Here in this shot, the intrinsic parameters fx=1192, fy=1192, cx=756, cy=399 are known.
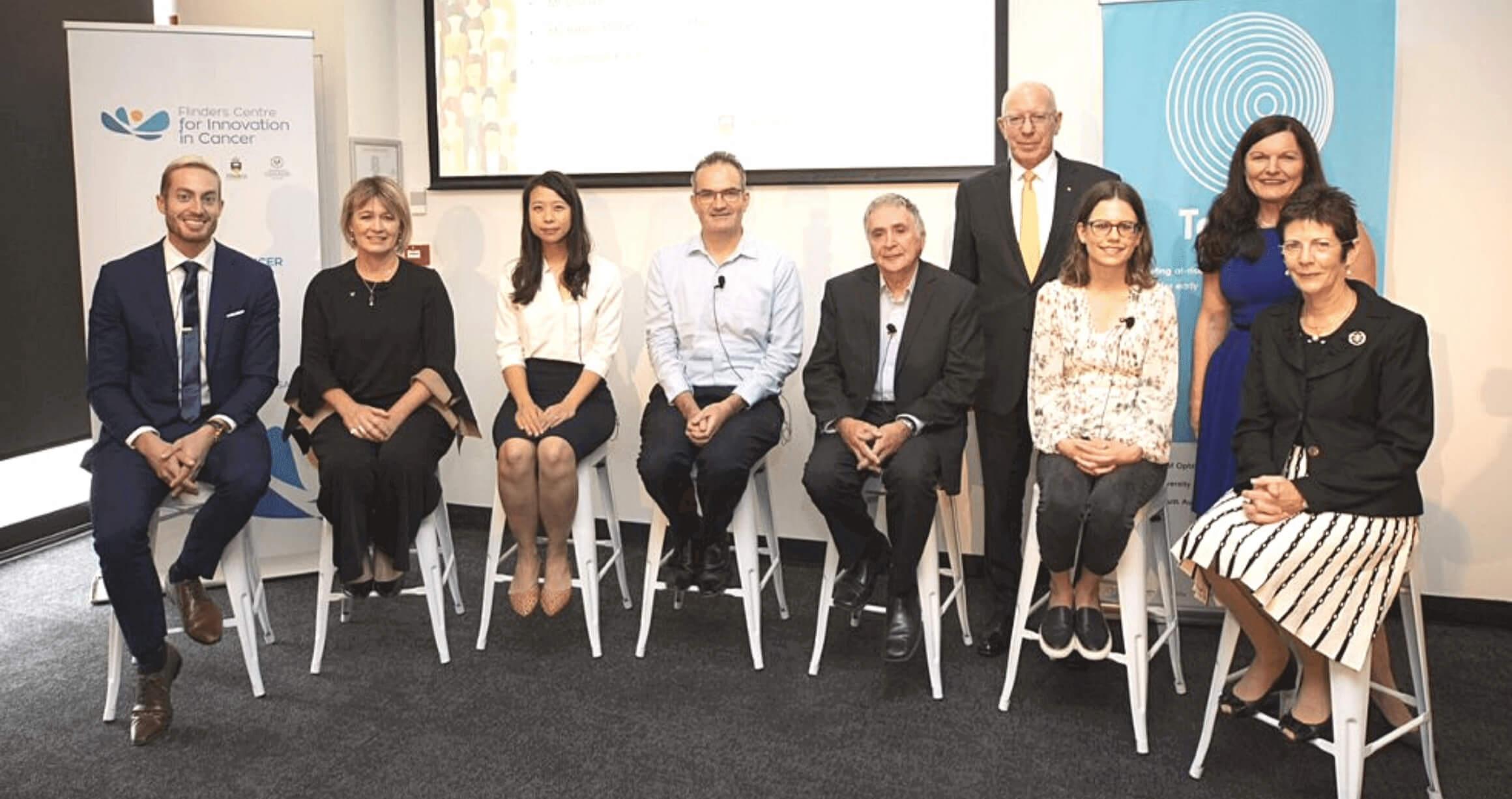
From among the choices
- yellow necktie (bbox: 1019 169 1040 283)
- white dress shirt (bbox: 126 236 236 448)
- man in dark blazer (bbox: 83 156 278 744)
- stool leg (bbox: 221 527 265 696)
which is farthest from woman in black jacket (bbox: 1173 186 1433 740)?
white dress shirt (bbox: 126 236 236 448)

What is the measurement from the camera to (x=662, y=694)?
10.5 ft

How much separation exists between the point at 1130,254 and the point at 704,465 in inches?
50.4

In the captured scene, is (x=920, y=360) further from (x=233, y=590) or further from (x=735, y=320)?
(x=233, y=590)

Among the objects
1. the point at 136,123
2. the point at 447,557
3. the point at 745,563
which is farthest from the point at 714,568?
the point at 136,123

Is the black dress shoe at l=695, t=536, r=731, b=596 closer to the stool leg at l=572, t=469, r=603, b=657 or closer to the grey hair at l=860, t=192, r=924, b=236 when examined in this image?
the stool leg at l=572, t=469, r=603, b=657

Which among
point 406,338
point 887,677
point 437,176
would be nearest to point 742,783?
point 887,677

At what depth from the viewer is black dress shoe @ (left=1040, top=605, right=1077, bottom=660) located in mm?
3047

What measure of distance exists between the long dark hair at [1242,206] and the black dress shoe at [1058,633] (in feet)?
3.35

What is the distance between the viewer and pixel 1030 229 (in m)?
3.45

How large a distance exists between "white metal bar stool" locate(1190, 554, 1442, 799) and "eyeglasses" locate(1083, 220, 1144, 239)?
3.16ft

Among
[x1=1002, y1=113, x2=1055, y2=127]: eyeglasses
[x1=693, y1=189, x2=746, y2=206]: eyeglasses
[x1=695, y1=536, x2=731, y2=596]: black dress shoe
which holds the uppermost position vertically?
[x1=1002, y1=113, x2=1055, y2=127]: eyeglasses

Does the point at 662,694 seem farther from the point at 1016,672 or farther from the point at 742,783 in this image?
the point at 1016,672

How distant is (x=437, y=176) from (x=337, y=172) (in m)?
0.38

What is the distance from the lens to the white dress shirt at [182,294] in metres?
3.34
